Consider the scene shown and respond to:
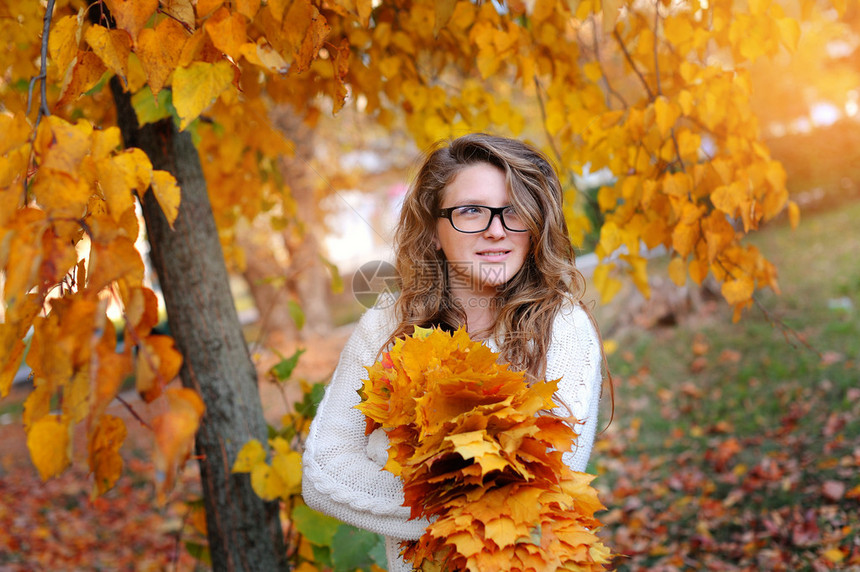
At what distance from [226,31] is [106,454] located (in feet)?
2.86

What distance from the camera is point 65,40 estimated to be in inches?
46.7

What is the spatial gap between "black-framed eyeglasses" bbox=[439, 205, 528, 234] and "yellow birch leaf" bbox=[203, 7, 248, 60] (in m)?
Answer: 0.72

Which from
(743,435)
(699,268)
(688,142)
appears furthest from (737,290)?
(743,435)

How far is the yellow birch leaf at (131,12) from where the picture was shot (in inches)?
45.7

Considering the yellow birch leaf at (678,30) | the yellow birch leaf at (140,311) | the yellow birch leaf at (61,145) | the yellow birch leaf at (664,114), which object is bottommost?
the yellow birch leaf at (140,311)

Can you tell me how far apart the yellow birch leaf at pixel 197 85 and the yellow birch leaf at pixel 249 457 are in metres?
1.18

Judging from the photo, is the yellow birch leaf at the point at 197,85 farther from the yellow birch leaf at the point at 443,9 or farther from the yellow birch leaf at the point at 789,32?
the yellow birch leaf at the point at 789,32

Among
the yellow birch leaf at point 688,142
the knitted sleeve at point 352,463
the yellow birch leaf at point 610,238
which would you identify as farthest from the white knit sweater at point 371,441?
the yellow birch leaf at point 688,142

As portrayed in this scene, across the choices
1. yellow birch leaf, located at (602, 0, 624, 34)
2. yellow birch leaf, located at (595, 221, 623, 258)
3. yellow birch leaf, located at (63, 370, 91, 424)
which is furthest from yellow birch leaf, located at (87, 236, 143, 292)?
yellow birch leaf, located at (595, 221, 623, 258)

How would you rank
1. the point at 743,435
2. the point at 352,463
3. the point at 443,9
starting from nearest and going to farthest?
the point at 443,9
the point at 352,463
the point at 743,435

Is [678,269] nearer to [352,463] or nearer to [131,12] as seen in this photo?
[352,463]

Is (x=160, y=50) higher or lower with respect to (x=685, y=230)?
higher

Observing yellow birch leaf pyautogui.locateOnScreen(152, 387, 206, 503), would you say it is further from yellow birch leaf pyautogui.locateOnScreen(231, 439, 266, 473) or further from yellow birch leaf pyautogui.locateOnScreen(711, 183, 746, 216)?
yellow birch leaf pyautogui.locateOnScreen(711, 183, 746, 216)

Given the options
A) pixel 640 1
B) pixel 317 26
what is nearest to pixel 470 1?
pixel 317 26
